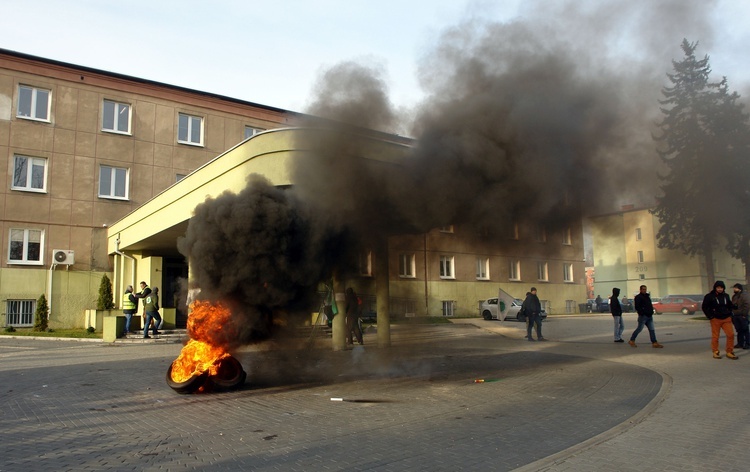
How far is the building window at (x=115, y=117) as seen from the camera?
25.5 meters

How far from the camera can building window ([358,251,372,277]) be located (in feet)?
34.6

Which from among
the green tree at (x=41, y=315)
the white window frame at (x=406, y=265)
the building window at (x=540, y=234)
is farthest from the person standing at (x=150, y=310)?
the building window at (x=540, y=234)

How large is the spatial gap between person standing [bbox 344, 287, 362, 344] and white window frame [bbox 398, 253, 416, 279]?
1.25 meters

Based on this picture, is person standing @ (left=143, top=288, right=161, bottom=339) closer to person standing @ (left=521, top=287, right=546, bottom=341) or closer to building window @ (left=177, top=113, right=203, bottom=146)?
building window @ (left=177, top=113, right=203, bottom=146)

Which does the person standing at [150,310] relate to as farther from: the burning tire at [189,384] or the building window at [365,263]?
the burning tire at [189,384]

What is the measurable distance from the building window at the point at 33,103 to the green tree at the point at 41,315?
803 centimetres

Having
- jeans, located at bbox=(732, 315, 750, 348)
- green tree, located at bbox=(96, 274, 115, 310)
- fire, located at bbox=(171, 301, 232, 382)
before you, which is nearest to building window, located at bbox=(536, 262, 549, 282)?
jeans, located at bbox=(732, 315, 750, 348)

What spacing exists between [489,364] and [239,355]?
5343 mm

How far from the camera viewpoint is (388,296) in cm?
1260

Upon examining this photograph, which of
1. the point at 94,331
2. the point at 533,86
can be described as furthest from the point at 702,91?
the point at 94,331

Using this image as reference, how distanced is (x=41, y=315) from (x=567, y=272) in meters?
20.9

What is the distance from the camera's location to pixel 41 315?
22375 millimetres

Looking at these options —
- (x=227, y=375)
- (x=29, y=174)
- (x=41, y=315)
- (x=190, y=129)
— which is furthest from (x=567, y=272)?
(x=29, y=174)

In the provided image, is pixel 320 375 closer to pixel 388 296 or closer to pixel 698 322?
pixel 388 296
